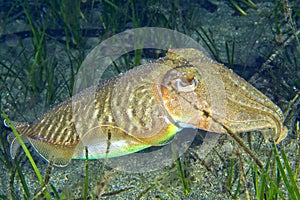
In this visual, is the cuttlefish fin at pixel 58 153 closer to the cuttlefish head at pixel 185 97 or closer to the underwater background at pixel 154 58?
the underwater background at pixel 154 58

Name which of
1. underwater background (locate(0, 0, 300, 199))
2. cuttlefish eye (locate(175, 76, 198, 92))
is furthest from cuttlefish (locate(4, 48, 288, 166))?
underwater background (locate(0, 0, 300, 199))

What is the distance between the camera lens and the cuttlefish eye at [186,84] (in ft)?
7.72

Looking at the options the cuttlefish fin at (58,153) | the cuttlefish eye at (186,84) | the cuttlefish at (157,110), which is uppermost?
the cuttlefish eye at (186,84)

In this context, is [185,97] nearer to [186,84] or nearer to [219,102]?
[186,84]

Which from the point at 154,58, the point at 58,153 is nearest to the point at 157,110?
the point at 58,153

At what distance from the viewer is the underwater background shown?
269 cm

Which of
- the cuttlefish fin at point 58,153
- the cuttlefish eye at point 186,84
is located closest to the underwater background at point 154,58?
the cuttlefish fin at point 58,153

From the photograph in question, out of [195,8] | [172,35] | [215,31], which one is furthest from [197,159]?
[195,8]

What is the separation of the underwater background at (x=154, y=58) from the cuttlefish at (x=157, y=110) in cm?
21

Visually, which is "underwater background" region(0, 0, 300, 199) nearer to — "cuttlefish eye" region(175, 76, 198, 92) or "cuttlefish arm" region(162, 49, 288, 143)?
"cuttlefish arm" region(162, 49, 288, 143)

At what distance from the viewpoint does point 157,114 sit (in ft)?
8.02

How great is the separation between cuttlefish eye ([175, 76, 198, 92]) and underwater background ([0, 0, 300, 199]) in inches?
21.6

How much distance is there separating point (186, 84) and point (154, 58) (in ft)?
7.02

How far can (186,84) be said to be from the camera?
2.37 meters
